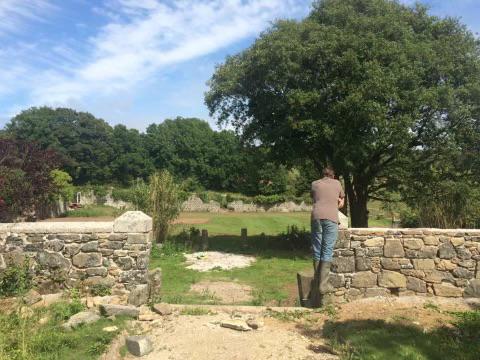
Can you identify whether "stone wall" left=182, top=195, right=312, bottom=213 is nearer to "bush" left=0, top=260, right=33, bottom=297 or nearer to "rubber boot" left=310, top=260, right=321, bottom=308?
"bush" left=0, top=260, right=33, bottom=297

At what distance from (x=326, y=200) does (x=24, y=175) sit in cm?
1587

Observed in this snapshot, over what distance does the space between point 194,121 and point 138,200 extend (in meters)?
55.1

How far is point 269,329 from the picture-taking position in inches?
236

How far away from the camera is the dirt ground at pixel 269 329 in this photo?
17.3ft

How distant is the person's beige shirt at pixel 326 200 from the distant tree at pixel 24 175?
12752 mm

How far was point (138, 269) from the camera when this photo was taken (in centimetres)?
716

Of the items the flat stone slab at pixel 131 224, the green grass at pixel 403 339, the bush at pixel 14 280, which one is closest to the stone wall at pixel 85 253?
the flat stone slab at pixel 131 224

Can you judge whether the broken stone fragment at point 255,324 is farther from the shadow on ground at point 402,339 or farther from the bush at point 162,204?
the bush at point 162,204

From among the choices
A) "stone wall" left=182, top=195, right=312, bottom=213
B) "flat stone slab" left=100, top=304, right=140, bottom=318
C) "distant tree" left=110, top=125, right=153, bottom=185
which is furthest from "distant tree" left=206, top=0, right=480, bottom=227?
"distant tree" left=110, top=125, right=153, bottom=185

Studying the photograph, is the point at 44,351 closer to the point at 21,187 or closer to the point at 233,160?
the point at 21,187

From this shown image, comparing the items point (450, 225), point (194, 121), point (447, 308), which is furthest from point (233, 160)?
point (447, 308)

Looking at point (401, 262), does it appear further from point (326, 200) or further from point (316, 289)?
point (326, 200)

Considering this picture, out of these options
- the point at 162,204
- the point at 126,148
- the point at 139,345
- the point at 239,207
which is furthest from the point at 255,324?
the point at 126,148

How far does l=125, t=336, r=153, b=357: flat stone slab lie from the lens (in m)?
5.23
